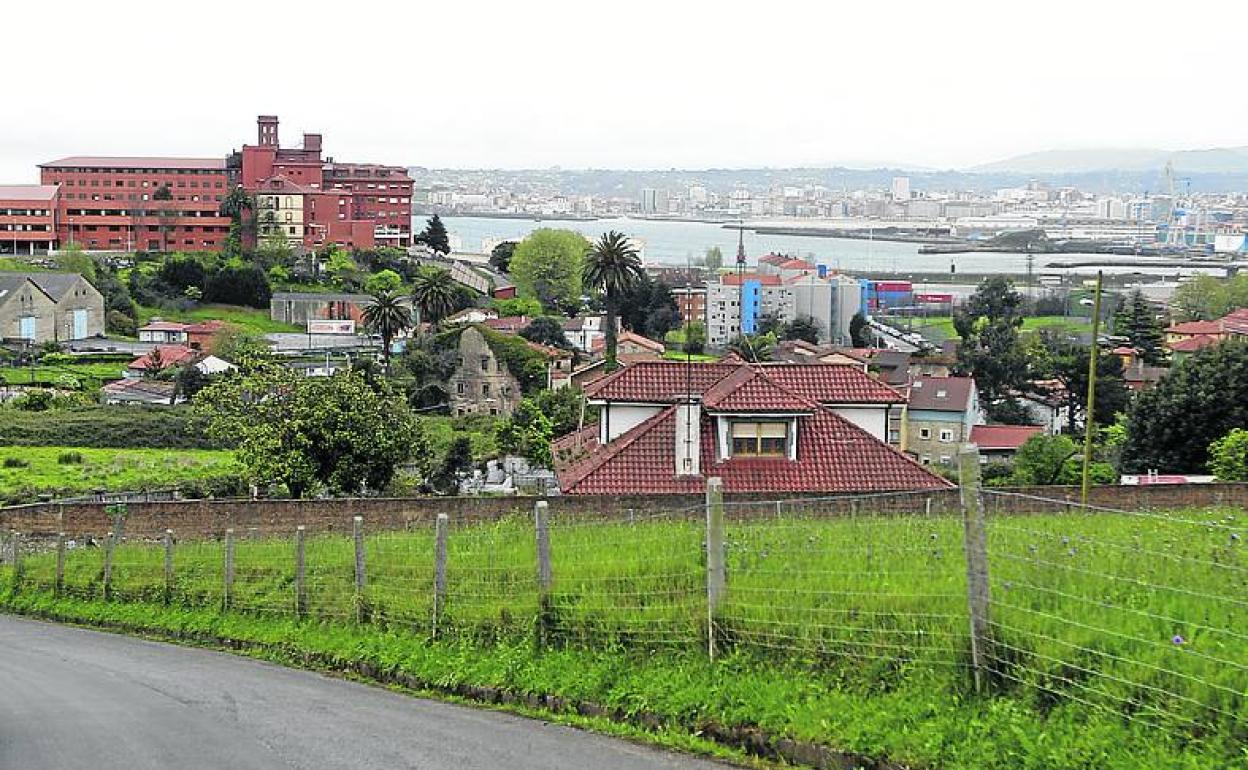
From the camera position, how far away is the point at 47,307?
A: 8000cm

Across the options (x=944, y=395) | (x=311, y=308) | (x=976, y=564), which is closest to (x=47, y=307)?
(x=311, y=308)

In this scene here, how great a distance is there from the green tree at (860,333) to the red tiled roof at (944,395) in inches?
1617

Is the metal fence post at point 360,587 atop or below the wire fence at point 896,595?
below

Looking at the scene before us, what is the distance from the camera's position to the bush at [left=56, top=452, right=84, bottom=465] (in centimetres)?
4878

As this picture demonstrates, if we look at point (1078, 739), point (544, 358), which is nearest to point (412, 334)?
point (544, 358)

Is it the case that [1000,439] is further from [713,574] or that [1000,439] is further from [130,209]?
[130,209]

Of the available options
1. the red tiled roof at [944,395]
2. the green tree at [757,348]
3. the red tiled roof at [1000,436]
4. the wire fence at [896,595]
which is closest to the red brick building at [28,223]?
the green tree at [757,348]

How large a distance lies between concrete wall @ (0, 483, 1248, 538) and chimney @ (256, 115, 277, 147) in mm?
94959

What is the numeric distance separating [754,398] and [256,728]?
488 inches

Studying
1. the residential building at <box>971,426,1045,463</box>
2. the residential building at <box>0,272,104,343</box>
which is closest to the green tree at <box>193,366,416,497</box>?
the residential building at <box>971,426,1045,463</box>

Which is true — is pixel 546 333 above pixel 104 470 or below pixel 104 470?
above

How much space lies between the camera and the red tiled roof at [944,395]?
204ft

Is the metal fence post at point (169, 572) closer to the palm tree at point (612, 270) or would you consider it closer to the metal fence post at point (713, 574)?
the metal fence post at point (713, 574)

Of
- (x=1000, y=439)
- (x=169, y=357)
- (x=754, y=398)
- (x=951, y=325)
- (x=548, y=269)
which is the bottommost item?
(x=1000, y=439)
